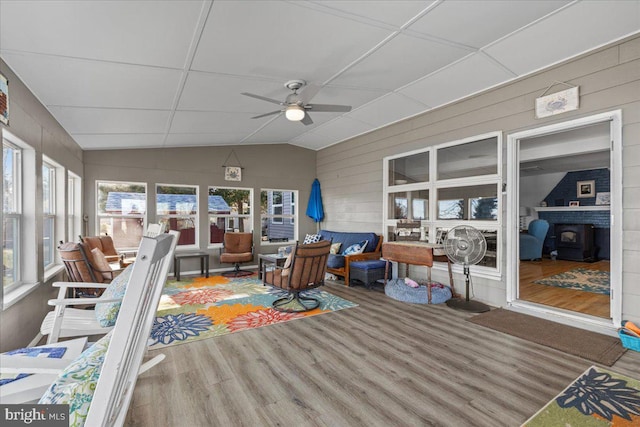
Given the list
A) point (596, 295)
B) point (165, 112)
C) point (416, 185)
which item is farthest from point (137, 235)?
point (596, 295)

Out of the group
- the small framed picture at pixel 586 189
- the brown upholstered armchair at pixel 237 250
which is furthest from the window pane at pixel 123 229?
the small framed picture at pixel 586 189

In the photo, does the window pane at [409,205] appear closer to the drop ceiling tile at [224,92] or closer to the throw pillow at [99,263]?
the drop ceiling tile at [224,92]

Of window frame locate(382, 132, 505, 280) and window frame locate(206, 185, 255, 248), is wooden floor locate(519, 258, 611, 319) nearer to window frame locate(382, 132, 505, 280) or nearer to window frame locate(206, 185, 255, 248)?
window frame locate(382, 132, 505, 280)

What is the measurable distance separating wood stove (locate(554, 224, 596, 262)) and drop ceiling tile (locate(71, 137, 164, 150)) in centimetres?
932

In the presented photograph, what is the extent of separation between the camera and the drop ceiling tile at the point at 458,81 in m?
3.53

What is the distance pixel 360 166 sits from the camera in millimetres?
6426

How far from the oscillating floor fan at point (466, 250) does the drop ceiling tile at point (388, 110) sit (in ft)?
6.80

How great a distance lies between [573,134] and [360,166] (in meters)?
3.60

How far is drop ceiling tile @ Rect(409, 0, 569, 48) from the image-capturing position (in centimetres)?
251

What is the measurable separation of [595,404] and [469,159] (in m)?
3.19

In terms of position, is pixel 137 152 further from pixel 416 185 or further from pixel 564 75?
pixel 564 75

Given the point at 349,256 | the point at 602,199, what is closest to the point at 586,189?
Answer: the point at 602,199

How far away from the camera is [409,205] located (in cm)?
536

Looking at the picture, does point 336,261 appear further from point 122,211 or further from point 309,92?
point 122,211
